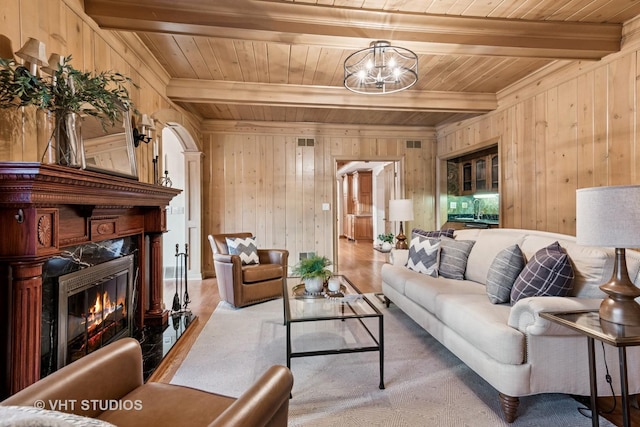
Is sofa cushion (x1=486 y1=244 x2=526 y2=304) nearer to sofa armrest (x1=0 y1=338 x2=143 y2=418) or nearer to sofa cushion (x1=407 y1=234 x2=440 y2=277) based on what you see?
sofa cushion (x1=407 y1=234 x2=440 y2=277)

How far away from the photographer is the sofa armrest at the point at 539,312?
1.65 meters

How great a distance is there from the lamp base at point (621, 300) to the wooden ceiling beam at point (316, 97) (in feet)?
10.4

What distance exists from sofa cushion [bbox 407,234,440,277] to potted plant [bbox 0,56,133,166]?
9.28ft

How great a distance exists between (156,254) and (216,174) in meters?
2.58

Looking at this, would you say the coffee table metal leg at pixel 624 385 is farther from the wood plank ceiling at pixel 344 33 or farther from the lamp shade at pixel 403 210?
the lamp shade at pixel 403 210

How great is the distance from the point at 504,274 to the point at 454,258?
31.2 inches

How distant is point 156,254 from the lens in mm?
2938

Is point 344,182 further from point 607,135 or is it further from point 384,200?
point 607,135

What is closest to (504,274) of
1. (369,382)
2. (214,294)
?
(369,382)

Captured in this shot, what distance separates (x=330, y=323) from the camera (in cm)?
309

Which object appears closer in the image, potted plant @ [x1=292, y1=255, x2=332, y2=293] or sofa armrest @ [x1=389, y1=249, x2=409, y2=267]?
potted plant @ [x1=292, y1=255, x2=332, y2=293]

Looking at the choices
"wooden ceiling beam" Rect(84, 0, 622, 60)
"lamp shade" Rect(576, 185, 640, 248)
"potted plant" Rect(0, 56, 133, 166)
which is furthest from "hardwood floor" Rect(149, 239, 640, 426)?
"wooden ceiling beam" Rect(84, 0, 622, 60)

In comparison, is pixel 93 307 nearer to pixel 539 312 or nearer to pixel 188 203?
pixel 539 312

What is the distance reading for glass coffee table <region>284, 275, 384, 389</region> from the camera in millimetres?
2064
